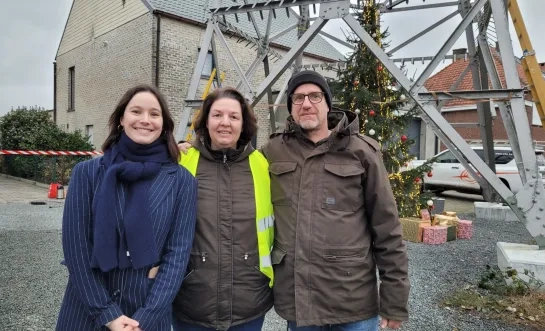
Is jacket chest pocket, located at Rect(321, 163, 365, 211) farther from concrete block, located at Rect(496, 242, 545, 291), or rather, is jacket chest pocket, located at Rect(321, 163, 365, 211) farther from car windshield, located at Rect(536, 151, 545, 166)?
car windshield, located at Rect(536, 151, 545, 166)

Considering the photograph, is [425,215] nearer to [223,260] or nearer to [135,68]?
[223,260]

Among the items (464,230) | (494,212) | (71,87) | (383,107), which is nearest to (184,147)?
(383,107)

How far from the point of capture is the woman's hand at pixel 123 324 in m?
1.69

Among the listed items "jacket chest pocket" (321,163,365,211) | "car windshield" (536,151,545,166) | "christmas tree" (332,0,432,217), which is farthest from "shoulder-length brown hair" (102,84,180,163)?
"car windshield" (536,151,545,166)

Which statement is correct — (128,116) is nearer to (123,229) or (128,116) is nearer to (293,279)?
(123,229)

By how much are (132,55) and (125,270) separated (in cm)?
1602

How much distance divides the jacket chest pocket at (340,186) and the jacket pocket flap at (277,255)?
0.30 meters

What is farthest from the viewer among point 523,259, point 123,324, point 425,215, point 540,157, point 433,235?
point 540,157

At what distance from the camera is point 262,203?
2.02 m

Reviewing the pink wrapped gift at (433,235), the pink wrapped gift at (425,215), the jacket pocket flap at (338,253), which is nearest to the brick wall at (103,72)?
the pink wrapped gift at (425,215)

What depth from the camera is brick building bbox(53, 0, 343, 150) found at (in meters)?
15.4

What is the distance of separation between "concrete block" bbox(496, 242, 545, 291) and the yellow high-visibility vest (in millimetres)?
3422

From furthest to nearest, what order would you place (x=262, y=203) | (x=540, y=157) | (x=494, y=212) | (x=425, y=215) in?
(x=540, y=157) → (x=494, y=212) → (x=425, y=215) → (x=262, y=203)

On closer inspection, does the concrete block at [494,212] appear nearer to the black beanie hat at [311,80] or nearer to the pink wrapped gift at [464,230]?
the pink wrapped gift at [464,230]
